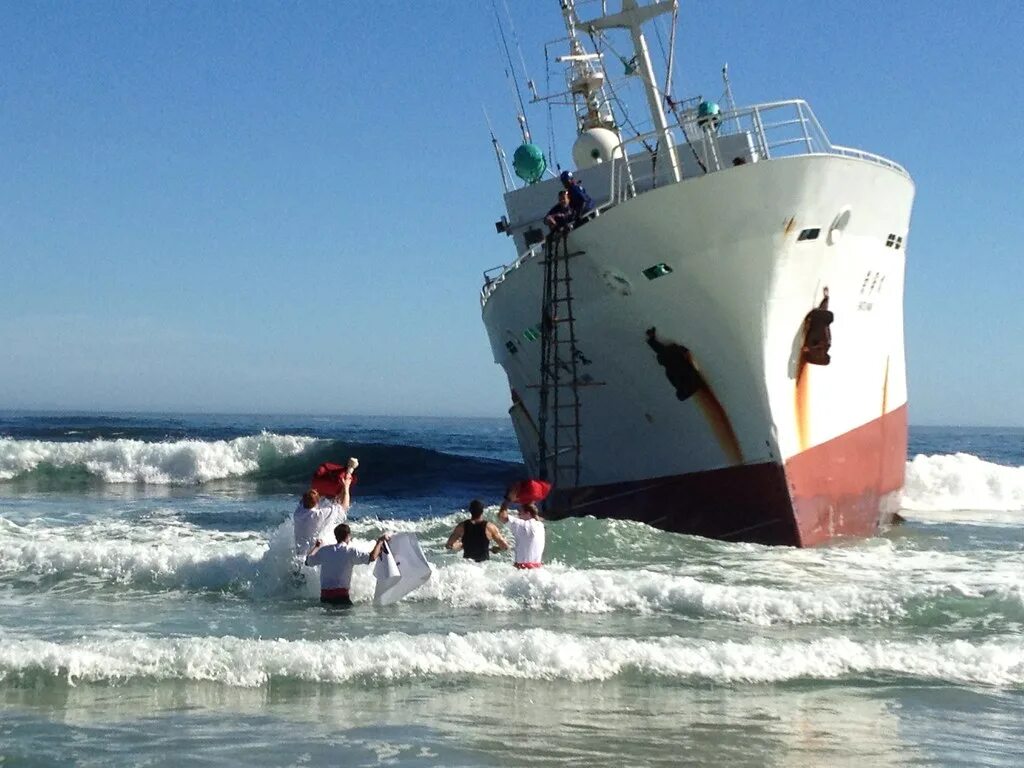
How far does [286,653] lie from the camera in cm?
891

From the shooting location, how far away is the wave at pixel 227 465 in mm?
34812

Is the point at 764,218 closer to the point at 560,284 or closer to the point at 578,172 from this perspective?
the point at 560,284

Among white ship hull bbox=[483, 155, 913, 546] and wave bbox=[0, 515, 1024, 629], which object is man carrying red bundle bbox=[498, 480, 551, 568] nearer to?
wave bbox=[0, 515, 1024, 629]

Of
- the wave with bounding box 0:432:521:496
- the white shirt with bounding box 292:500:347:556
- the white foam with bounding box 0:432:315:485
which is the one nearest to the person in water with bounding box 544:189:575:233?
the white shirt with bounding box 292:500:347:556

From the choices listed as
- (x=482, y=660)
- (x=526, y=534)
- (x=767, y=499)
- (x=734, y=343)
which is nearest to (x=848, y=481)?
(x=767, y=499)

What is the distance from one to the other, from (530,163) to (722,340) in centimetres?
838

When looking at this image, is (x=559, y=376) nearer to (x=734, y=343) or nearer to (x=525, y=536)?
(x=734, y=343)

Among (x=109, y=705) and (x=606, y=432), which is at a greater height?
(x=606, y=432)

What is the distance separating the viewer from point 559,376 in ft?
58.0

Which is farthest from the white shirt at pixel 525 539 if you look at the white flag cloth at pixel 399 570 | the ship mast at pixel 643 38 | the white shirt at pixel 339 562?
the ship mast at pixel 643 38

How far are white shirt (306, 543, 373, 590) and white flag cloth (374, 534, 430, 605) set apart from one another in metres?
0.21

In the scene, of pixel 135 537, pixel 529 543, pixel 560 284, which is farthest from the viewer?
pixel 135 537

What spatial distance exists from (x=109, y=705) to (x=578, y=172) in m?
16.1

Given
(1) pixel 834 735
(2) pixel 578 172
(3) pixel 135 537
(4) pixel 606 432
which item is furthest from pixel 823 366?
(3) pixel 135 537
